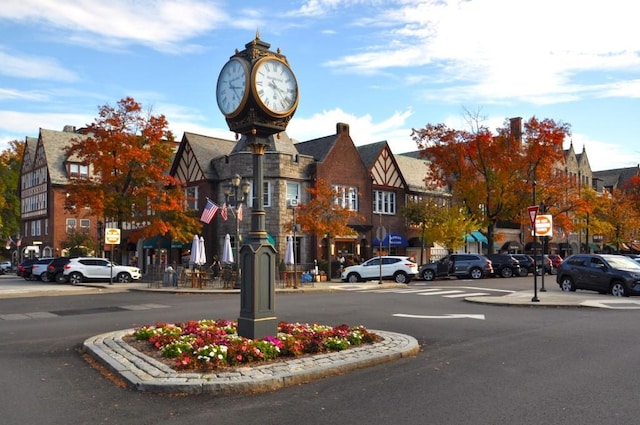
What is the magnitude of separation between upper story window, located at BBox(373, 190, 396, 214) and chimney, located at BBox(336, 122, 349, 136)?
18.2 ft

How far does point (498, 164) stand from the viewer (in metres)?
41.9

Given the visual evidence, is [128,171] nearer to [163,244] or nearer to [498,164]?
[163,244]

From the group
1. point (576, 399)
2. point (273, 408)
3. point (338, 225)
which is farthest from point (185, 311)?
point (338, 225)

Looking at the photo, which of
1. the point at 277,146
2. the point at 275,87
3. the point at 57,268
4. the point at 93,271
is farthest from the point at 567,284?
the point at 57,268

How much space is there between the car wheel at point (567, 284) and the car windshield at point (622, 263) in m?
1.94

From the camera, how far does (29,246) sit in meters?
64.2

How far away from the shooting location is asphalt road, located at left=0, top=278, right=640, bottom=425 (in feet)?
19.7

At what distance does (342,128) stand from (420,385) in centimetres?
3554

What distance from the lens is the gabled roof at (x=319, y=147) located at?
4109 cm

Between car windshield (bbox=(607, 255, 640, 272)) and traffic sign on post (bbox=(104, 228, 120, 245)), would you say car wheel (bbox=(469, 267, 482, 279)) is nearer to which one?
car windshield (bbox=(607, 255, 640, 272))

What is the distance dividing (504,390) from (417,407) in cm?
139

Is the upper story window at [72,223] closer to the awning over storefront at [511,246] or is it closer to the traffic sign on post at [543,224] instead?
the awning over storefront at [511,246]

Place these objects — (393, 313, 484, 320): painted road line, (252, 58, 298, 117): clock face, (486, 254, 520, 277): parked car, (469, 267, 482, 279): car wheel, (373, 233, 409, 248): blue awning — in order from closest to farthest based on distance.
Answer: (252, 58, 298, 117): clock face < (393, 313, 484, 320): painted road line < (469, 267, 482, 279): car wheel < (486, 254, 520, 277): parked car < (373, 233, 409, 248): blue awning

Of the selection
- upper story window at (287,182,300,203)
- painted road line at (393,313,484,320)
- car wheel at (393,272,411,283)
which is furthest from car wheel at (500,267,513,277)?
painted road line at (393,313,484,320)
